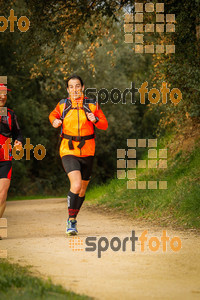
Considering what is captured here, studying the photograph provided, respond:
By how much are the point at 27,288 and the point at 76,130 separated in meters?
4.38

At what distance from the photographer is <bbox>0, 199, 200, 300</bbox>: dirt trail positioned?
534 centimetres

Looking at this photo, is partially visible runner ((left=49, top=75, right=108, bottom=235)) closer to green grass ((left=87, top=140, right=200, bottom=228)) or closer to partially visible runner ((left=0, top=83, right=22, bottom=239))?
partially visible runner ((left=0, top=83, right=22, bottom=239))

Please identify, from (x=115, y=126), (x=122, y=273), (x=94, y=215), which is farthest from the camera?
(x=115, y=126)

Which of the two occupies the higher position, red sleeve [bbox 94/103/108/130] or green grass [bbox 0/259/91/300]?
red sleeve [bbox 94/103/108/130]

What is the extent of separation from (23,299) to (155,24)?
368 inches

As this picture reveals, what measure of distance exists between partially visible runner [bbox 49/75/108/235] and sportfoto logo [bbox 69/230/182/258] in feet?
2.79

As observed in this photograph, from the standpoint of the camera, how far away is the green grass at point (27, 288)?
15.8 ft

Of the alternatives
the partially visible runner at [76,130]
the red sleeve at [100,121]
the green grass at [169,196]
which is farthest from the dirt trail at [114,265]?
the red sleeve at [100,121]

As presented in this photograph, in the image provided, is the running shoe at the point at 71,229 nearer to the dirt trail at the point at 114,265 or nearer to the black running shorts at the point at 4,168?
the dirt trail at the point at 114,265

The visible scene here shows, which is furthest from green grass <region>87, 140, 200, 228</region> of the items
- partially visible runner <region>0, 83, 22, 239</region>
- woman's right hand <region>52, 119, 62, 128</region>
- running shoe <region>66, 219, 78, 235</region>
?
partially visible runner <region>0, 83, 22, 239</region>

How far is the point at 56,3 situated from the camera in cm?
1416

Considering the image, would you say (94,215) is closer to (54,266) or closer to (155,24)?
(155,24)

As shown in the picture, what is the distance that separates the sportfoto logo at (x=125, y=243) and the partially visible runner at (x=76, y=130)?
0.85 meters

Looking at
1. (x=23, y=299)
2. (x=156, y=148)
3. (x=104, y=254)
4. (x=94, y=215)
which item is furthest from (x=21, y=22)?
(x=23, y=299)
